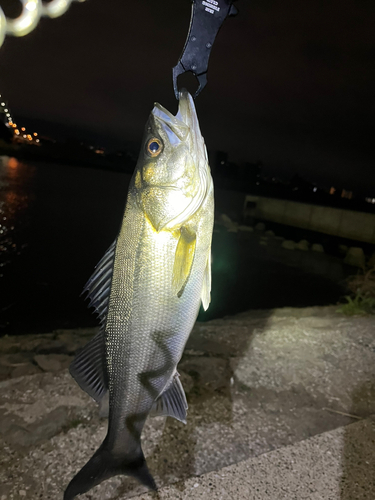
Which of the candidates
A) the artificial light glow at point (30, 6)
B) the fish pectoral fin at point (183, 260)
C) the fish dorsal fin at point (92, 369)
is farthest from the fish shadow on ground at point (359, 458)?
the artificial light glow at point (30, 6)

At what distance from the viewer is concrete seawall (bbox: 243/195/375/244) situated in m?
22.5

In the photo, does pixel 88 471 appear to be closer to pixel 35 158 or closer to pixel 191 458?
pixel 191 458

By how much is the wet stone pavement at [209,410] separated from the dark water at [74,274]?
4.53 m

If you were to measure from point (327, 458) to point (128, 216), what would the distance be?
2804 mm

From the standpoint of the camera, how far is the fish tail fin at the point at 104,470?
80.8 inches

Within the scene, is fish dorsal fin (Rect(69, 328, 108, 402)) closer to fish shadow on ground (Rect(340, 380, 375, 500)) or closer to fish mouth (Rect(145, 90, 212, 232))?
fish mouth (Rect(145, 90, 212, 232))

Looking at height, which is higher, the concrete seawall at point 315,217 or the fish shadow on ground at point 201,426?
the concrete seawall at point 315,217

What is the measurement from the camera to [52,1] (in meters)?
3.25

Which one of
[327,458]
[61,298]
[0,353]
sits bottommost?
[61,298]

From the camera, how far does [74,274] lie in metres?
13.3

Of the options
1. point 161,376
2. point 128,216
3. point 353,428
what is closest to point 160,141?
point 128,216

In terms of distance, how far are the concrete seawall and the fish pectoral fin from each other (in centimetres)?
2342

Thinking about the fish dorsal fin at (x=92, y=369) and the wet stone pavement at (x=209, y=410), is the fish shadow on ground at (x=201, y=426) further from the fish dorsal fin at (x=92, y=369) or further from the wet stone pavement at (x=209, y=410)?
the fish dorsal fin at (x=92, y=369)

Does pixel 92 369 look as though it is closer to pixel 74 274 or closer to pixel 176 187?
pixel 176 187
